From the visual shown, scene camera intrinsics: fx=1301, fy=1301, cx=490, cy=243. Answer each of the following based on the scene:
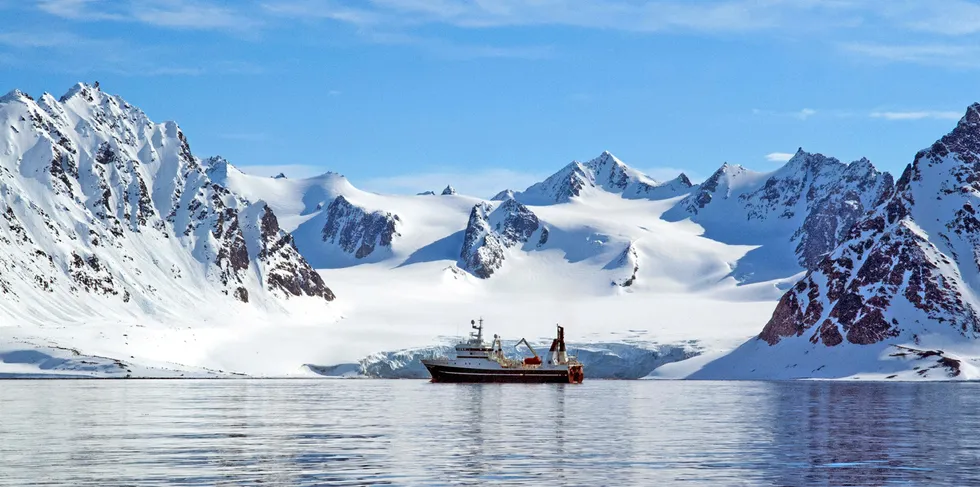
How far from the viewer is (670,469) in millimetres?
63031

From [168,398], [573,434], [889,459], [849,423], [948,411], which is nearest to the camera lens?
[889,459]

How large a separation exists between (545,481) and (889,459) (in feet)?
70.0

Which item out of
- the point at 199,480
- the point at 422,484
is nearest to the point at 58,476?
the point at 199,480

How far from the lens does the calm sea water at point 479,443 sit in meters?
59.6

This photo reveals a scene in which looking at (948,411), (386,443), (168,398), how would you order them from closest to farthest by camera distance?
(386,443) → (948,411) → (168,398)

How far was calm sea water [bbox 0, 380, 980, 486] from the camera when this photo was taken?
2346 inches

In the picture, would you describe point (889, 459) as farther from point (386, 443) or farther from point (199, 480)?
point (199, 480)

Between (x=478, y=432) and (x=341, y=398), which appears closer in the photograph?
(x=478, y=432)

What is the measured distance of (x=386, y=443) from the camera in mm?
76500

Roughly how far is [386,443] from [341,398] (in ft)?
233

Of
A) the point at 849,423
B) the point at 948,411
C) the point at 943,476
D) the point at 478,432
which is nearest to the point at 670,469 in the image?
the point at 943,476

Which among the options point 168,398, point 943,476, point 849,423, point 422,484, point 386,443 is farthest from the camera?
point 168,398

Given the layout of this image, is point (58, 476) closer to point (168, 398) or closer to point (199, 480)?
point (199, 480)

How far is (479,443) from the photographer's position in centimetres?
7725
